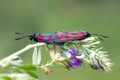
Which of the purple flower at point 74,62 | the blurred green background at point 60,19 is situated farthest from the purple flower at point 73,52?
the blurred green background at point 60,19

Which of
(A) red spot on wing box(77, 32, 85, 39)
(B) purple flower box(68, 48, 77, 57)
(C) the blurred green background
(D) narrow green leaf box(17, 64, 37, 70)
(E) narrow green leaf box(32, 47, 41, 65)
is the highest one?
(A) red spot on wing box(77, 32, 85, 39)

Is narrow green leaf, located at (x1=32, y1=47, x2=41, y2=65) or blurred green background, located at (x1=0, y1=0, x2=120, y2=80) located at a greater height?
narrow green leaf, located at (x1=32, y1=47, x2=41, y2=65)

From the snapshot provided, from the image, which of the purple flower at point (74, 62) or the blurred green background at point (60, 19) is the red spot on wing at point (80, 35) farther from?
the blurred green background at point (60, 19)

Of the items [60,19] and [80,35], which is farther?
[60,19]

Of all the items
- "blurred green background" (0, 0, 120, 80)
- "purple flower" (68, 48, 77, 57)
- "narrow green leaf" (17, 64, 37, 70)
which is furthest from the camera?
"blurred green background" (0, 0, 120, 80)

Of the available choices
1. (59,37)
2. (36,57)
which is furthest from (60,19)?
(59,37)

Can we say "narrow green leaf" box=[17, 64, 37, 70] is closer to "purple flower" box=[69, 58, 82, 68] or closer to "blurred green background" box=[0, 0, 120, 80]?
"purple flower" box=[69, 58, 82, 68]

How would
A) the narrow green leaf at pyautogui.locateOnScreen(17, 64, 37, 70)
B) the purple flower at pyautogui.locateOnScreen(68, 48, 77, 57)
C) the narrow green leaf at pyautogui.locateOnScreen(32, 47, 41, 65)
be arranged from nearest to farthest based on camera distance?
the narrow green leaf at pyautogui.locateOnScreen(17, 64, 37, 70), the purple flower at pyautogui.locateOnScreen(68, 48, 77, 57), the narrow green leaf at pyautogui.locateOnScreen(32, 47, 41, 65)

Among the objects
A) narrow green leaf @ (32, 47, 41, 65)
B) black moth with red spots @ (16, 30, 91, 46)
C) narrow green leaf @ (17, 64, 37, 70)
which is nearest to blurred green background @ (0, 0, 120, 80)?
narrow green leaf @ (32, 47, 41, 65)

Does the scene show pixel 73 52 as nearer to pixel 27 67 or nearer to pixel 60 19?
pixel 27 67
